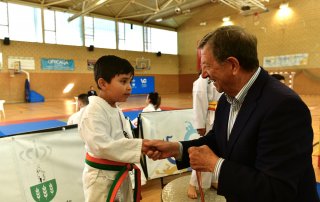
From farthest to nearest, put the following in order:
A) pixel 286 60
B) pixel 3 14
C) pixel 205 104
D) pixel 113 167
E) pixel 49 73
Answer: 1. pixel 49 73
2. pixel 286 60
3. pixel 3 14
4. pixel 205 104
5. pixel 113 167

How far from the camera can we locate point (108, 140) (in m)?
1.51

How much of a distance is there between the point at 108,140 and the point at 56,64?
15.6 metres

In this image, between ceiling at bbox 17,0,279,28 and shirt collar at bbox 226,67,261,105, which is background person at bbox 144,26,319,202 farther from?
ceiling at bbox 17,0,279,28

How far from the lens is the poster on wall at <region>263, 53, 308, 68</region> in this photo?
1459cm

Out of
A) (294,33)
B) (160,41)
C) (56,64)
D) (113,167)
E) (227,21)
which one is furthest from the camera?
(160,41)

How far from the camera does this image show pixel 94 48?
16.9 meters

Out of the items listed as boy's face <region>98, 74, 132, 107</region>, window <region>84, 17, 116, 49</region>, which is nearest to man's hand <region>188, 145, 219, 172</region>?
boy's face <region>98, 74, 132, 107</region>

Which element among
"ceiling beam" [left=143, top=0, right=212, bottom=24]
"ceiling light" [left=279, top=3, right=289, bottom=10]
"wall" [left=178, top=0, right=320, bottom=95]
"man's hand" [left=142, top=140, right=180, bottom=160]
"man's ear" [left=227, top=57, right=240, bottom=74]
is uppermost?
"ceiling beam" [left=143, top=0, right=212, bottom=24]

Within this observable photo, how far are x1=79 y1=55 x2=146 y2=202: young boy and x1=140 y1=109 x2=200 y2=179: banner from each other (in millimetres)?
1427

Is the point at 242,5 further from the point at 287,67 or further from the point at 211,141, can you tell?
the point at 211,141

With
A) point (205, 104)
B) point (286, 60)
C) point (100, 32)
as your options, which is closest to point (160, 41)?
point (100, 32)

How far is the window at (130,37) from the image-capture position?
1844 centimetres

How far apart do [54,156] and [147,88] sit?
16963mm

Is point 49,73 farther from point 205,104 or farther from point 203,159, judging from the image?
point 203,159
